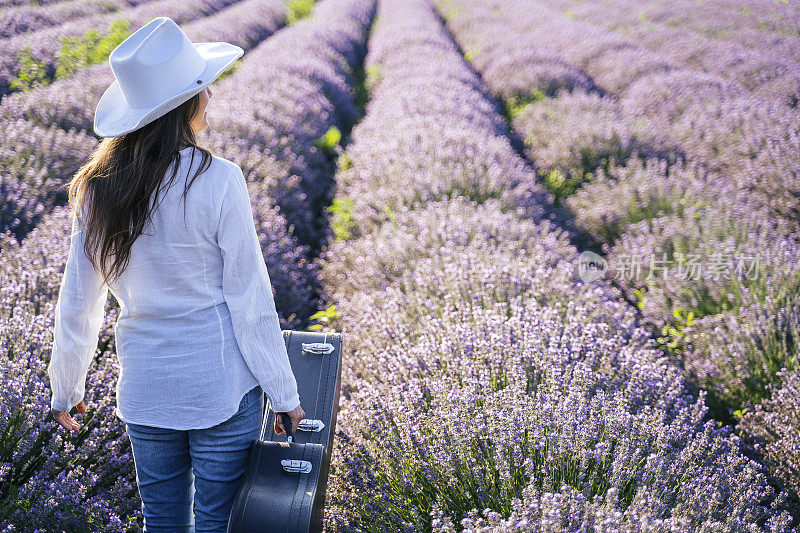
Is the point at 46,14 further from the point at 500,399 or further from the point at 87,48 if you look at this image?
the point at 500,399

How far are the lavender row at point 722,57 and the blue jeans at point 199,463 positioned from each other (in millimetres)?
7130

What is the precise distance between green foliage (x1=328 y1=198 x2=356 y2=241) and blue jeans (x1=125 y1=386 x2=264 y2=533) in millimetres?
2705

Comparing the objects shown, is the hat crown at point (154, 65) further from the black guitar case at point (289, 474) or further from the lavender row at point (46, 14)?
the lavender row at point (46, 14)

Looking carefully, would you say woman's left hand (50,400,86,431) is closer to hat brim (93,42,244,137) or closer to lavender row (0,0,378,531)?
lavender row (0,0,378,531)

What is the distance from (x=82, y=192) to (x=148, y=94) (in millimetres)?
300

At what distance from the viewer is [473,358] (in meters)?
2.29

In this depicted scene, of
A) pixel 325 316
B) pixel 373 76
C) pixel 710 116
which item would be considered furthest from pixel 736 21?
pixel 325 316

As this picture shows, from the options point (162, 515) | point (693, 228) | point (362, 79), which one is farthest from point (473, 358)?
point (362, 79)

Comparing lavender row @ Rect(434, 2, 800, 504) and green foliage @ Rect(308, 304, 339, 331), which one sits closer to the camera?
lavender row @ Rect(434, 2, 800, 504)

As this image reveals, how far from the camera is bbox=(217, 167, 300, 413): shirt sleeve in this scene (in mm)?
1399

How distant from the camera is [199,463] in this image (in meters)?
1.56

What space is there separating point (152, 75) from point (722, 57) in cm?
939

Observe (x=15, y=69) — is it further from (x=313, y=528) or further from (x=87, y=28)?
(x=313, y=528)

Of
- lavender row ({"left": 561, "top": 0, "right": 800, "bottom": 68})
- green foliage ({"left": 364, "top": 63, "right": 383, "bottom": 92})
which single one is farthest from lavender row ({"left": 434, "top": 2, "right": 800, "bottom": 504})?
lavender row ({"left": 561, "top": 0, "right": 800, "bottom": 68})
